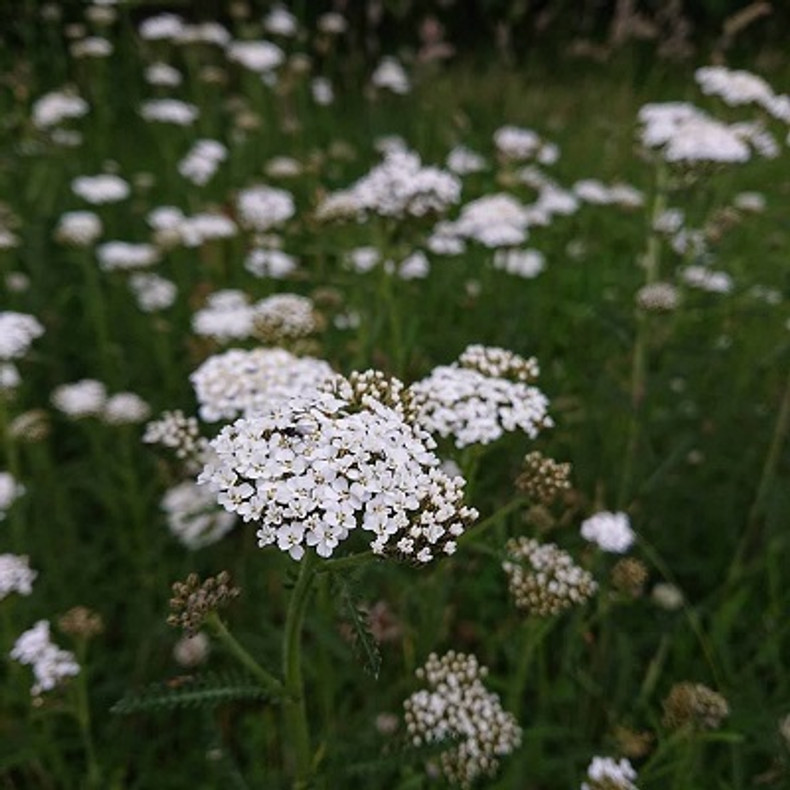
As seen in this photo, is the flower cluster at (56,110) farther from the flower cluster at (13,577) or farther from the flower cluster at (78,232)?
the flower cluster at (13,577)

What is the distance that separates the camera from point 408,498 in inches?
55.1

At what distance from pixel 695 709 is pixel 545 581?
1.31 feet

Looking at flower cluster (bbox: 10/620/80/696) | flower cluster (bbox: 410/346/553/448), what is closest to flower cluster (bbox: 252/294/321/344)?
flower cluster (bbox: 410/346/553/448)

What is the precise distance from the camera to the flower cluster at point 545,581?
1.95 m

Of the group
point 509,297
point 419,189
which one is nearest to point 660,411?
point 509,297

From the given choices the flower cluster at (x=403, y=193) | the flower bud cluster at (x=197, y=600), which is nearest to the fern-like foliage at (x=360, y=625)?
the flower bud cluster at (x=197, y=600)

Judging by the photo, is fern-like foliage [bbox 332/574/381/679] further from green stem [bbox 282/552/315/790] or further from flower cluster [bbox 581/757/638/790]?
flower cluster [bbox 581/757/638/790]

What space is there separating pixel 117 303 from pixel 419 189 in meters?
1.91

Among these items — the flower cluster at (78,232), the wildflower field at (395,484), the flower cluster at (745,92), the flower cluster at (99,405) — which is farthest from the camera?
the flower cluster at (78,232)

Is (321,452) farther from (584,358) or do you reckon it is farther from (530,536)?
(584,358)

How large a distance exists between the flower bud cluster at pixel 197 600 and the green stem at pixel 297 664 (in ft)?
0.32

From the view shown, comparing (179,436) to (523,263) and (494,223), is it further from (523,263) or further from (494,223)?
(523,263)

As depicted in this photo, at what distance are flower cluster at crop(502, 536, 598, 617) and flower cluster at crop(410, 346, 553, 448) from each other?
0.88 feet

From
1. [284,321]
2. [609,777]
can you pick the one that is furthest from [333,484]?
[284,321]
